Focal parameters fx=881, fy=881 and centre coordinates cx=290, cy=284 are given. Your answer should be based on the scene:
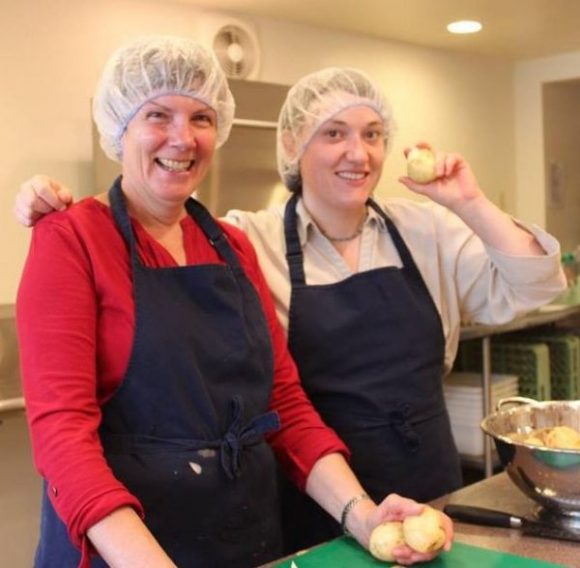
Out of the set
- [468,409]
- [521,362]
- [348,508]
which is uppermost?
[348,508]

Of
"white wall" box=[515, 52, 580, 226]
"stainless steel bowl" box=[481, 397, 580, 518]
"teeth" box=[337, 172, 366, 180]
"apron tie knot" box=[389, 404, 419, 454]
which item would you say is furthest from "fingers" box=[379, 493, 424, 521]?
"white wall" box=[515, 52, 580, 226]

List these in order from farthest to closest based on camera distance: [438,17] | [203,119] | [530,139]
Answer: [530,139] → [438,17] → [203,119]

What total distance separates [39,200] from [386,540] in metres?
0.61

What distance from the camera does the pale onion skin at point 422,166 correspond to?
142 cm

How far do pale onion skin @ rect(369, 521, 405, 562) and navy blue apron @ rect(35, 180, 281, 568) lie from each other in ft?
0.70

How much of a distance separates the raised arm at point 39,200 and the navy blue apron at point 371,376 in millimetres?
492

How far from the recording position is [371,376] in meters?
1.51

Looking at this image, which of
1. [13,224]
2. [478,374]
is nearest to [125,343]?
[13,224]

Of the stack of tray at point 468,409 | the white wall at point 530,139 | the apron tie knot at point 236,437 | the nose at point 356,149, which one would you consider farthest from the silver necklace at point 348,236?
the white wall at point 530,139

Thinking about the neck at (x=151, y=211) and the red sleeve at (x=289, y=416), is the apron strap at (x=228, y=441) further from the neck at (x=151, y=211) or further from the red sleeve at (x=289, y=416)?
the neck at (x=151, y=211)

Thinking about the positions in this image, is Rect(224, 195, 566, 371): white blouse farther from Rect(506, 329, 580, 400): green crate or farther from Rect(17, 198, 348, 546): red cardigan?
Rect(506, 329, 580, 400): green crate

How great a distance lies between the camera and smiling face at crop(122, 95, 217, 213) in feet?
3.85

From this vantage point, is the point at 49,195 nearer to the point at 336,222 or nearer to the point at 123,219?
the point at 123,219

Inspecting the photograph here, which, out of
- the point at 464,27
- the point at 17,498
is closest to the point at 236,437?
the point at 17,498
